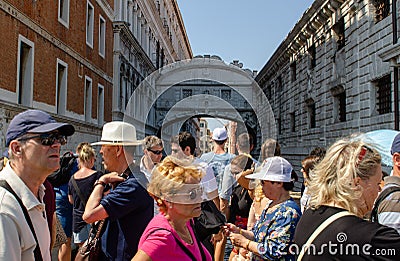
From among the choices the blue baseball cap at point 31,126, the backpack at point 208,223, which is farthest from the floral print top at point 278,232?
the blue baseball cap at point 31,126

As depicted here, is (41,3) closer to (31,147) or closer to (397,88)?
(397,88)

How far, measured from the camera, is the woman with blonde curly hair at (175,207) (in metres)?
2.36

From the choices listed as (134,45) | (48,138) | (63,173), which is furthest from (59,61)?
(48,138)

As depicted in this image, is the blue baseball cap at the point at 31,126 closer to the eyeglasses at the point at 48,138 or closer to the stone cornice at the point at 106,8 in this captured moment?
the eyeglasses at the point at 48,138

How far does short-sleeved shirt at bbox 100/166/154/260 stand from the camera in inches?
121

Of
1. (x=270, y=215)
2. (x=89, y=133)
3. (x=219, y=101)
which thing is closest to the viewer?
(x=270, y=215)

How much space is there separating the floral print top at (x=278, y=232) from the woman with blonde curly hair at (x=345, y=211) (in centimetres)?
72

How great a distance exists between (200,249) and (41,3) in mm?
12566

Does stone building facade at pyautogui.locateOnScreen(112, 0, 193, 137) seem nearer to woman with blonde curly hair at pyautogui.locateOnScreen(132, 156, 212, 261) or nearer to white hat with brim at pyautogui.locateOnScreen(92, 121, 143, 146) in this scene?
white hat with brim at pyautogui.locateOnScreen(92, 121, 143, 146)

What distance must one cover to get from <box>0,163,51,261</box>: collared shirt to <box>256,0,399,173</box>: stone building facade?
6.91m

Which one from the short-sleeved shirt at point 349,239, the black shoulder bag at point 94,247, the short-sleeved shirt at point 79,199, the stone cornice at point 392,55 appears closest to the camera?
the short-sleeved shirt at point 349,239

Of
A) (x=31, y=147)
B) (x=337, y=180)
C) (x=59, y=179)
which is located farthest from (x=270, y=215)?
(x=59, y=179)

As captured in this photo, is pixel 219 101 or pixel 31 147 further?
pixel 219 101

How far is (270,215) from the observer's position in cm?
325
